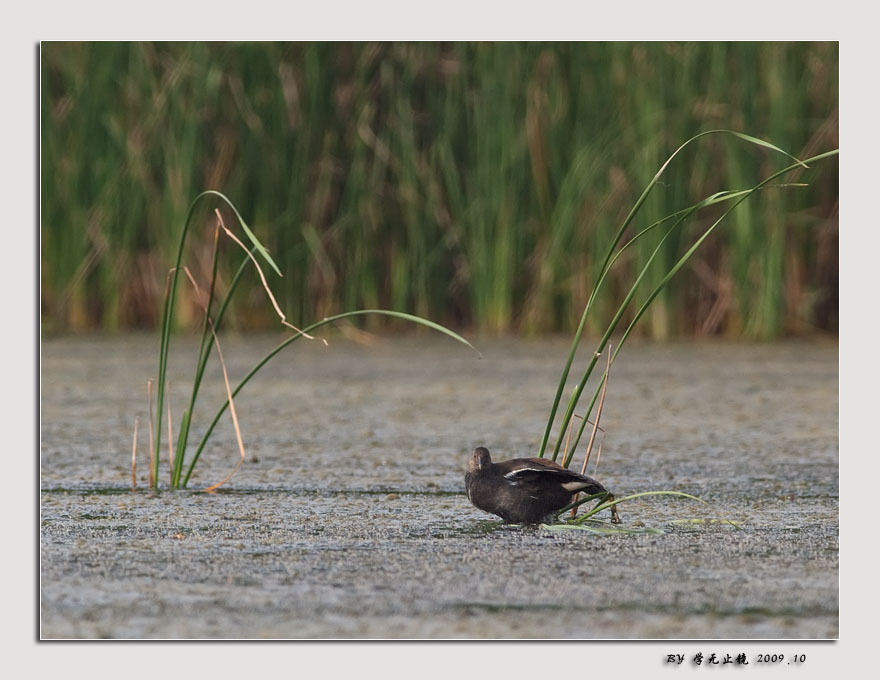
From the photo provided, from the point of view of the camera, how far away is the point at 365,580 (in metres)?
1.86

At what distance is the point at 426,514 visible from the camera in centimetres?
232

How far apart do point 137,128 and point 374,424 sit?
1827 millimetres

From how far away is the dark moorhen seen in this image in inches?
85.3

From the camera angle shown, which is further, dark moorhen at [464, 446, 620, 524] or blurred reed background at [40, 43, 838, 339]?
blurred reed background at [40, 43, 838, 339]

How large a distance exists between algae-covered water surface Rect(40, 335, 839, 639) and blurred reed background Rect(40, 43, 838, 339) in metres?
0.51

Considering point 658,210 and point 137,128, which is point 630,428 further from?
point 137,128

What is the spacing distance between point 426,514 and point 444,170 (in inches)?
98.3

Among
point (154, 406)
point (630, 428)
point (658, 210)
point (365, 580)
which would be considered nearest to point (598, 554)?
point (365, 580)
